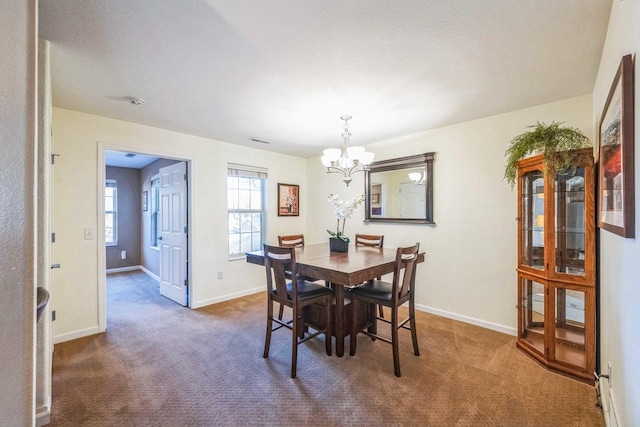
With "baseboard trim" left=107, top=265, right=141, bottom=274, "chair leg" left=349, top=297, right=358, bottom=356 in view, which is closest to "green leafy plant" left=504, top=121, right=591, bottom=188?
"chair leg" left=349, top=297, right=358, bottom=356

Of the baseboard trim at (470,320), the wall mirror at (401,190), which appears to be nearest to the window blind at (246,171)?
the wall mirror at (401,190)

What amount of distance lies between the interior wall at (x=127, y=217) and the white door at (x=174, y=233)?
242 centimetres

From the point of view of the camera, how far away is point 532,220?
2541 mm

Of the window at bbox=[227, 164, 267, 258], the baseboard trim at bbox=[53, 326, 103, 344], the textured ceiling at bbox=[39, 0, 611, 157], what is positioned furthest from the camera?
the window at bbox=[227, 164, 267, 258]

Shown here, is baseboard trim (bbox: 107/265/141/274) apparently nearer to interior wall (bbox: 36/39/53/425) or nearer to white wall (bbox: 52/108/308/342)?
white wall (bbox: 52/108/308/342)

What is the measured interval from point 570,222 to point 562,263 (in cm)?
33

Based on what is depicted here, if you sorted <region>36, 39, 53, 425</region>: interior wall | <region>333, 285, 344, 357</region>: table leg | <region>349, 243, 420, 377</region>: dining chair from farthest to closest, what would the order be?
<region>333, 285, 344, 357</region>: table leg → <region>349, 243, 420, 377</region>: dining chair → <region>36, 39, 53, 425</region>: interior wall

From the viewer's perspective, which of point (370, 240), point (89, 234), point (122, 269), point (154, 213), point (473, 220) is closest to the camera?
point (89, 234)

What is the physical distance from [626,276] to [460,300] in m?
2.21

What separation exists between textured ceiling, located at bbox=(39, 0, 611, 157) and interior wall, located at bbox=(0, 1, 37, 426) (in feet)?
2.75

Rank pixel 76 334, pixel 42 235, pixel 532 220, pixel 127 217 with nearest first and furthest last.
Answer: pixel 42 235 < pixel 532 220 < pixel 76 334 < pixel 127 217

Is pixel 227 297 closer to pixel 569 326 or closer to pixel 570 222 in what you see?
pixel 569 326

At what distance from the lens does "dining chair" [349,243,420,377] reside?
7.37 ft

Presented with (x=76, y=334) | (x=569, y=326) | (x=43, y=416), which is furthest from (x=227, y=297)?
(x=569, y=326)
